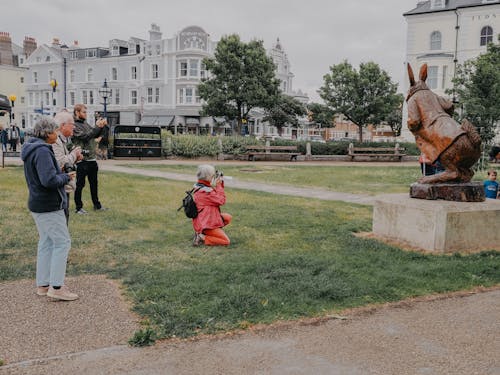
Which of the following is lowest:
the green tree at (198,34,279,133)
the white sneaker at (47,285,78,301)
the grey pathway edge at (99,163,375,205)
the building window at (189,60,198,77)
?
the white sneaker at (47,285,78,301)

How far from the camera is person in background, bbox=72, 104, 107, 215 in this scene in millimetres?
8062

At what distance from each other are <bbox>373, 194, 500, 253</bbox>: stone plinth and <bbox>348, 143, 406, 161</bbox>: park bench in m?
22.1

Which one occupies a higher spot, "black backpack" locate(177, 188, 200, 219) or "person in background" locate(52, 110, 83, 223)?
"person in background" locate(52, 110, 83, 223)

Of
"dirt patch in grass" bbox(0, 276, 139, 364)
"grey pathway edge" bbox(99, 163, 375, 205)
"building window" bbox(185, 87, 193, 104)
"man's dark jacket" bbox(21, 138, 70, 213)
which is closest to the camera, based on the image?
"dirt patch in grass" bbox(0, 276, 139, 364)

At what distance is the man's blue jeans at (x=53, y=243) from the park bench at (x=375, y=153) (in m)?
25.5

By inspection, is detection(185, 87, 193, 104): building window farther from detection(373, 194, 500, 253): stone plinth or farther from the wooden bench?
detection(373, 194, 500, 253): stone plinth

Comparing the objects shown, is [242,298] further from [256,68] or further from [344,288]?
[256,68]

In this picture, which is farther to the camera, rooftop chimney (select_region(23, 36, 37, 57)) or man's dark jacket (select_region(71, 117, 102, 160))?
rooftop chimney (select_region(23, 36, 37, 57))

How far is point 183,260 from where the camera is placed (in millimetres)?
5883

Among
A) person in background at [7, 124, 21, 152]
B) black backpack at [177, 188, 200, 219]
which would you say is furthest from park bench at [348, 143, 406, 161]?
black backpack at [177, 188, 200, 219]

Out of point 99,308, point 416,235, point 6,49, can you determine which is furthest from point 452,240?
point 6,49

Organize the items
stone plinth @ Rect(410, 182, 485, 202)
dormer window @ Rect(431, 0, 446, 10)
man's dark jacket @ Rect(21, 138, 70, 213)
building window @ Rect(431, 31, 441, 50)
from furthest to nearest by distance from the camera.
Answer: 1. building window @ Rect(431, 31, 441, 50)
2. dormer window @ Rect(431, 0, 446, 10)
3. stone plinth @ Rect(410, 182, 485, 202)
4. man's dark jacket @ Rect(21, 138, 70, 213)

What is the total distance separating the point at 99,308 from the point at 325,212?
583 centimetres

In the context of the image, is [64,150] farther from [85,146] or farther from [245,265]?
[245,265]
